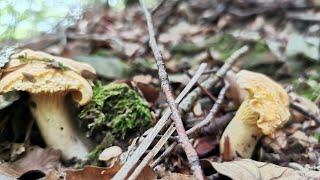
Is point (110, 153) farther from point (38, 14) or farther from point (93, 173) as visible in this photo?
point (38, 14)

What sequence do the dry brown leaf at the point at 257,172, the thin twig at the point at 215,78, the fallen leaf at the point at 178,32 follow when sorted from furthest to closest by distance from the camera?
the fallen leaf at the point at 178,32
the thin twig at the point at 215,78
the dry brown leaf at the point at 257,172

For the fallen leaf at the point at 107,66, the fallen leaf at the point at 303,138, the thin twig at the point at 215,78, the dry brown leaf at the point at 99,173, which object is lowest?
the fallen leaf at the point at 303,138

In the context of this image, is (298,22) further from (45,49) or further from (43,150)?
(43,150)

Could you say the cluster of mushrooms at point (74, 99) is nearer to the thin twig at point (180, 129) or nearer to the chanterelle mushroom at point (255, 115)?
the chanterelle mushroom at point (255, 115)

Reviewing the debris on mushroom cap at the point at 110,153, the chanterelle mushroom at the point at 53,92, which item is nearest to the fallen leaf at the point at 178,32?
the chanterelle mushroom at the point at 53,92

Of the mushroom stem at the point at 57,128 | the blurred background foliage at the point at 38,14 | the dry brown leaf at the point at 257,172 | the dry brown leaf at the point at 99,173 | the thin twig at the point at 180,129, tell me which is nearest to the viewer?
the thin twig at the point at 180,129

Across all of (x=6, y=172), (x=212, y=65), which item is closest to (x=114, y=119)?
(x=6, y=172)

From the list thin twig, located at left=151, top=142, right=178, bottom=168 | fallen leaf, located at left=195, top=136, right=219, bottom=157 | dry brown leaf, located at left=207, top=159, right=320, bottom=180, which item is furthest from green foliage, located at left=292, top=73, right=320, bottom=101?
thin twig, located at left=151, top=142, right=178, bottom=168
